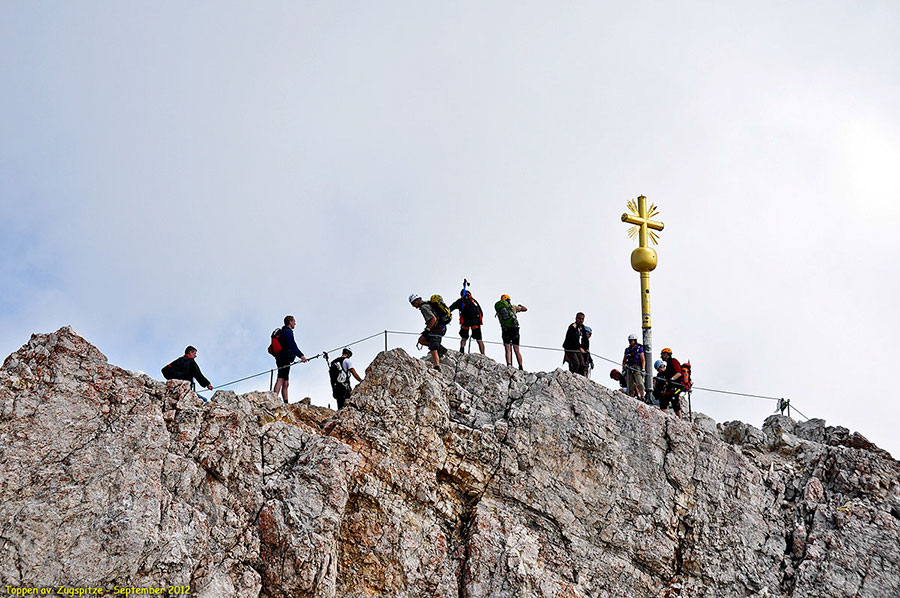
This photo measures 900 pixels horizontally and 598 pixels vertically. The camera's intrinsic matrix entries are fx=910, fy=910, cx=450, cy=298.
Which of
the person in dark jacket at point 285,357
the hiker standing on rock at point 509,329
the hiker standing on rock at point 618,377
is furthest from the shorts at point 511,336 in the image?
the person in dark jacket at point 285,357

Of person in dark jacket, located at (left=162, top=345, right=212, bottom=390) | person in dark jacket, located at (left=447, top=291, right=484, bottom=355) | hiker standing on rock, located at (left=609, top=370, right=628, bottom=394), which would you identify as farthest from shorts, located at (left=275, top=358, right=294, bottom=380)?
hiker standing on rock, located at (left=609, top=370, right=628, bottom=394)

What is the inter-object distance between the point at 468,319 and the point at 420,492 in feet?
17.6

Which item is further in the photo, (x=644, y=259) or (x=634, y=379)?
(x=644, y=259)

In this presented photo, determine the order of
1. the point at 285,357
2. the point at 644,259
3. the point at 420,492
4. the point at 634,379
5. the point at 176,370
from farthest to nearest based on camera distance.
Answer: the point at 644,259 < the point at 634,379 < the point at 285,357 < the point at 176,370 < the point at 420,492

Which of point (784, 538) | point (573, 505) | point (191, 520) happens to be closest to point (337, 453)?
point (191, 520)

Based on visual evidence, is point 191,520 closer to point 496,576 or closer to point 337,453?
point 337,453

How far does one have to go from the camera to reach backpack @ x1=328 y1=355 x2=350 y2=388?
2148cm

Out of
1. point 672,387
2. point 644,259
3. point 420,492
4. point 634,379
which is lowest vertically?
point 420,492

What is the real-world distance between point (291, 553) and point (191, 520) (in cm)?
194

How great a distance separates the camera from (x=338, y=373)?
21.6 m

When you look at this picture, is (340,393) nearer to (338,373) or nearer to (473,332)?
(338,373)

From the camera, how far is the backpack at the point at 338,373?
21484mm

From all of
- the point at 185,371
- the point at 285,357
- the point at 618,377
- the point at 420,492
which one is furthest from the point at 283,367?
the point at 618,377

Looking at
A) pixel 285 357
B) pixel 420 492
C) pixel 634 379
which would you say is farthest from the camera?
pixel 634 379
